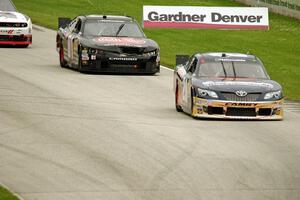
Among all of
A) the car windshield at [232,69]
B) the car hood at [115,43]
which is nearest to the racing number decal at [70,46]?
the car hood at [115,43]

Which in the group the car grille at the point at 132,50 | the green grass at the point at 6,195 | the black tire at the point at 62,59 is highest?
the green grass at the point at 6,195

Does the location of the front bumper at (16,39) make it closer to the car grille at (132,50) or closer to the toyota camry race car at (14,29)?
the toyota camry race car at (14,29)

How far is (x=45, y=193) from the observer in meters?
14.6

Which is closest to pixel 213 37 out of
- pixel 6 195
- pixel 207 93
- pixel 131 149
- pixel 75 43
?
pixel 75 43

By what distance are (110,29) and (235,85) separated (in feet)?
29.9

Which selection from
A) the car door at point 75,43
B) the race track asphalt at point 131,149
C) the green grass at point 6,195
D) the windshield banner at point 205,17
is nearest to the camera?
the green grass at point 6,195

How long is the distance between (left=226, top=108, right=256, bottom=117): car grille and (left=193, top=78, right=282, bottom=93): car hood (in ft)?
1.07

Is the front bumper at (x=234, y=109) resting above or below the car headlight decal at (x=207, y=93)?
below

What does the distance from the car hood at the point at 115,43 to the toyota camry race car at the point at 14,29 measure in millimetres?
5838

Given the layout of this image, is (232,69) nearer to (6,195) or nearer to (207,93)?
(207,93)

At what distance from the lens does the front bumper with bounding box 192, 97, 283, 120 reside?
21562mm

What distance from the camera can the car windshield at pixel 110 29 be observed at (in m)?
30.3

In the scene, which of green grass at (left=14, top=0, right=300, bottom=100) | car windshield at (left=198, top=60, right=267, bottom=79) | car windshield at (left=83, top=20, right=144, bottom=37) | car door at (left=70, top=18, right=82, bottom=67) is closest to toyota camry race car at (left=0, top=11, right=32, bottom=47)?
green grass at (left=14, top=0, right=300, bottom=100)

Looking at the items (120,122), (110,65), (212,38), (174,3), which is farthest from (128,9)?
(120,122)
